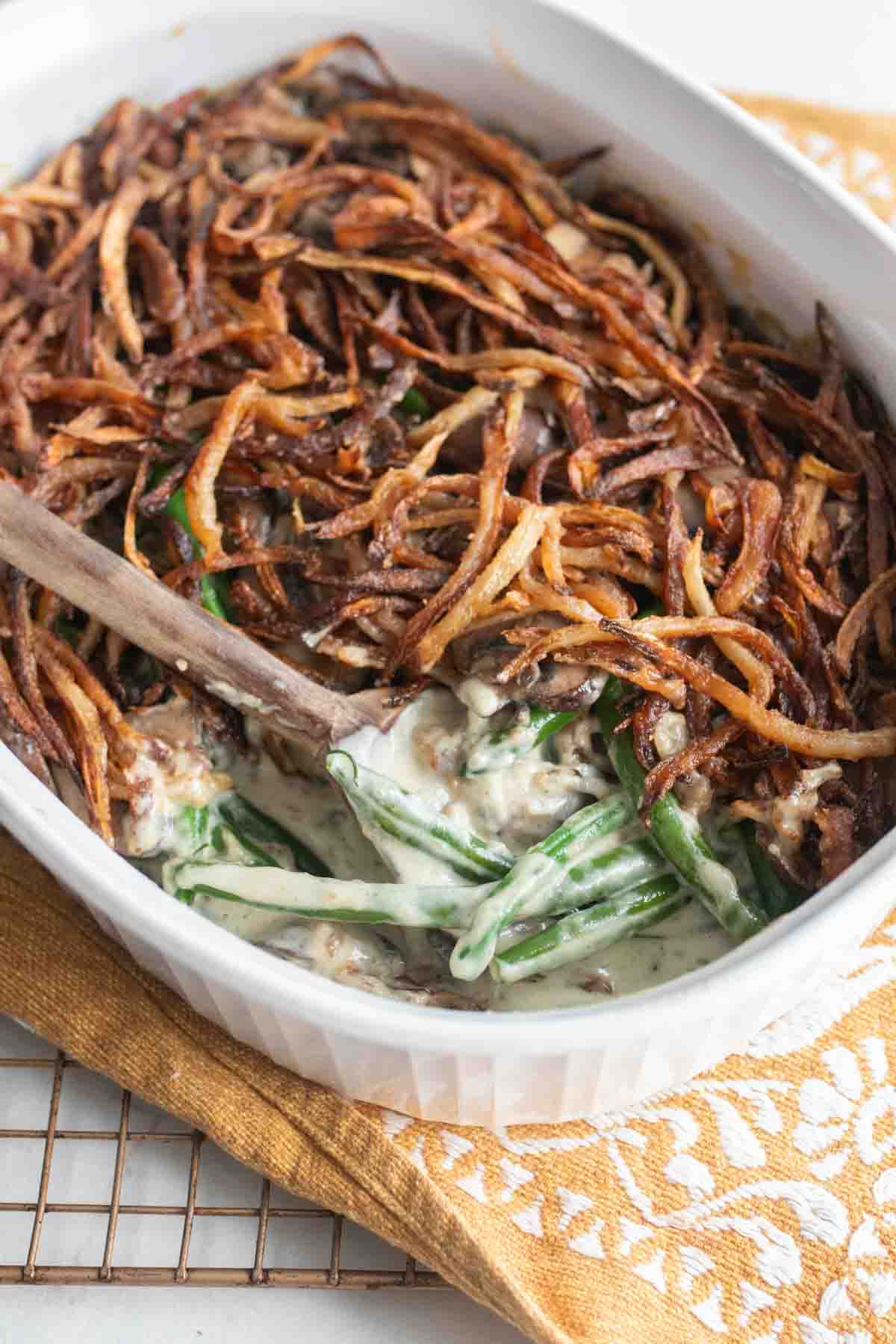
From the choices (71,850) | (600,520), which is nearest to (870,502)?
(600,520)

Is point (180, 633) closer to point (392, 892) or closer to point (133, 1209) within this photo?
point (392, 892)

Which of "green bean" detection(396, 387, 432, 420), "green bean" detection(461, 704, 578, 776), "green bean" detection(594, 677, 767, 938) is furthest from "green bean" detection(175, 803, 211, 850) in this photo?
"green bean" detection(396, 387, 432, 420)

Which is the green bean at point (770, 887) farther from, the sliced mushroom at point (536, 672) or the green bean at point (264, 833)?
the green bean at point (264, 833)

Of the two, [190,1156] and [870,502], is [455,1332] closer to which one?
[190,1156]

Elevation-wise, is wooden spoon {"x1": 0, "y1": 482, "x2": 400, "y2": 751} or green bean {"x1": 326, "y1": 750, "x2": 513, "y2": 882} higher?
green bean {"x1": 326, "y1": 750, "x2": 513, "y2": 882}


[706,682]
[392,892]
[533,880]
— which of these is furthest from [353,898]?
[706,682]

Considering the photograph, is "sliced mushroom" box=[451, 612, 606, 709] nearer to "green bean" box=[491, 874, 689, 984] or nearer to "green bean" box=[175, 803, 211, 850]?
"green bean" box=[491, 874, 689, 984]
